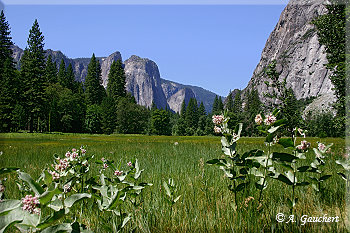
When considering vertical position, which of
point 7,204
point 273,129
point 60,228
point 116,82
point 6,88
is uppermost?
point 116,82

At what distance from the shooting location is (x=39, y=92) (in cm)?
4297

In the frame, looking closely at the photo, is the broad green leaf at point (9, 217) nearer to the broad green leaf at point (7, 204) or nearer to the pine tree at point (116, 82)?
the broad green leaf at point (7, 204)

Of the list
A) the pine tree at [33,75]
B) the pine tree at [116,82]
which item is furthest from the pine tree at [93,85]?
the pine tree at [33,75]

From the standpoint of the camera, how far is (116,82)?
270ft

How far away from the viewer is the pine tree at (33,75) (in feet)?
138

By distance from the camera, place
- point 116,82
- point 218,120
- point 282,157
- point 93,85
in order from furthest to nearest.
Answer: point 116,82, point 93,85, point 218,120, point 282,157

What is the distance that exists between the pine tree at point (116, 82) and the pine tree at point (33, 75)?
37.0m

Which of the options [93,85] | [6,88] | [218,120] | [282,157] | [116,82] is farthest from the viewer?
[116,82]

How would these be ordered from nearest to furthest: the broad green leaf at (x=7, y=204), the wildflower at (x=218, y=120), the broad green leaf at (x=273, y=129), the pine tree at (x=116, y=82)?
Result: 1. the broad green leaf at (x=7, y=204)
2. the broad green leaf at (x=273, y=129)
3. the wildflower at (x=218, y=120)
4. the pine tree at (x=116, y=82)

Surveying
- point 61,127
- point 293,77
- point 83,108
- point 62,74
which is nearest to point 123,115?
point 83,108

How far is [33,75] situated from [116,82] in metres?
40.3

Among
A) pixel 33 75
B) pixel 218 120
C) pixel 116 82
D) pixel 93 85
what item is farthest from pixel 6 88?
pixel 218 120

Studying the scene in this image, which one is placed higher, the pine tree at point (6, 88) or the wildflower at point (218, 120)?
the pine tree at point (6, 88)

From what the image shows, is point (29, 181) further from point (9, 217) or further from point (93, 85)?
point (93, 85)
